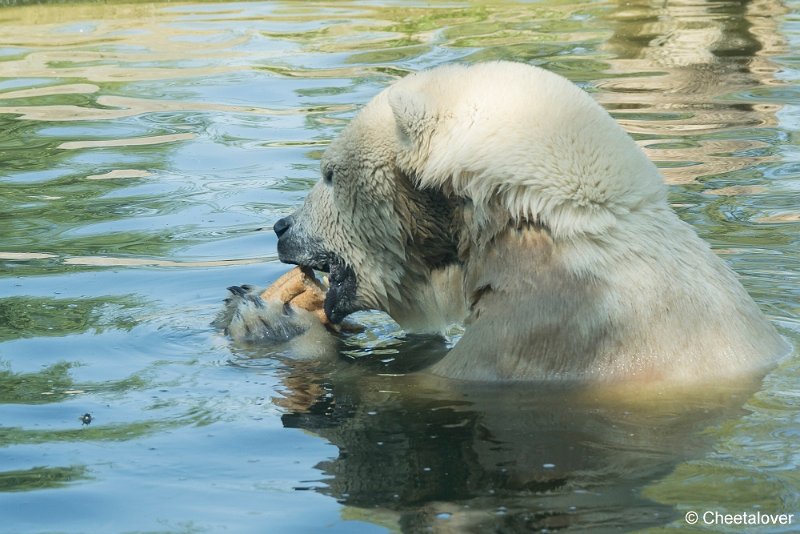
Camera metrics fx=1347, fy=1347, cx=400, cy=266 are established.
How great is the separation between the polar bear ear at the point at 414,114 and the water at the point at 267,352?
920 millimetres

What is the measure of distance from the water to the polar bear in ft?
0.49

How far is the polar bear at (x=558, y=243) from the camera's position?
178 inches

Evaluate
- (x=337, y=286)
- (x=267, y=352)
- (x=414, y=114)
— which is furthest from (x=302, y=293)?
(x=414, y=114)

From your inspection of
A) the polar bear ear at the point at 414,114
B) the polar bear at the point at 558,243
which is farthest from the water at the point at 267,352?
the polar bear ear at the point at 414,114

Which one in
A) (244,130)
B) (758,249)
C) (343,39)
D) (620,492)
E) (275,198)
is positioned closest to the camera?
(620,492)

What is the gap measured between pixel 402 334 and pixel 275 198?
8.54 ft

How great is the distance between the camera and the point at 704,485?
3822 mm

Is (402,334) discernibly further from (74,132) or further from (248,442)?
(74,132)

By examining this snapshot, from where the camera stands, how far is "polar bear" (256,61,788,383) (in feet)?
14.8

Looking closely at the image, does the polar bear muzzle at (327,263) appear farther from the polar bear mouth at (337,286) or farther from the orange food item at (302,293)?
the orange food item at (302,293)

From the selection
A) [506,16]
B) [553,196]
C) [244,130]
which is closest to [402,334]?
[553,196]

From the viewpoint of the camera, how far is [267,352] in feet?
18.1

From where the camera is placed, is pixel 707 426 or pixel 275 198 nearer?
pixel 707 426

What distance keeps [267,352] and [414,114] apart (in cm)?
125
